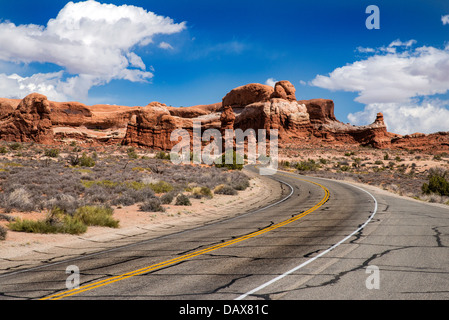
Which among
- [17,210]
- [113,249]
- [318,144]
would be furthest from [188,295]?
[318,144]

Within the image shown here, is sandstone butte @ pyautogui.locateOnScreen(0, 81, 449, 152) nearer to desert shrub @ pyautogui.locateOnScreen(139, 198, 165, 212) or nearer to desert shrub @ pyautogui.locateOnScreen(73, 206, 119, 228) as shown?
desert shrub @ pyautogui.locateOnScreen(139, 198, 165, 212)

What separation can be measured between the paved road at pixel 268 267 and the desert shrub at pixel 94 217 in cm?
333

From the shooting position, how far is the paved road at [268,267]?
18.7ft

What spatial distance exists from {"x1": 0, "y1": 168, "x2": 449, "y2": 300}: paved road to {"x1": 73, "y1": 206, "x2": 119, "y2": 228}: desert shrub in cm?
333

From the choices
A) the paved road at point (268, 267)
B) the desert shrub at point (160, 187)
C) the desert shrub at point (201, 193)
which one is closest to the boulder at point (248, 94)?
the desert shrub at point (201, 193)

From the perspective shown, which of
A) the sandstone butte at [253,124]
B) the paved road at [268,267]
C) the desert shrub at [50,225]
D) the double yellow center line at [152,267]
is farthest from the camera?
the sandstone butte at [253,124]

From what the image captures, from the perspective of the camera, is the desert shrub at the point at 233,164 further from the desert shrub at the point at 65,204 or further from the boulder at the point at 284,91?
the boulder at the point at 284,91

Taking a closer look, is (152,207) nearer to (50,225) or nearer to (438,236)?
(50,225)

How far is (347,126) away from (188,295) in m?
105

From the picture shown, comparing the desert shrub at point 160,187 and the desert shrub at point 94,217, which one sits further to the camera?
the desert shrub at point 160,187

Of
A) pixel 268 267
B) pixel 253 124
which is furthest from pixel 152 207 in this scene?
pixel 253 124

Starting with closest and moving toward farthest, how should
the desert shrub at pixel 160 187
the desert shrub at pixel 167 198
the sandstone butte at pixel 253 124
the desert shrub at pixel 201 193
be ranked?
the desert shrub at pixel 167 198, the desert shrub at pixel 201 193, the desert shrub at pixel 160 187, the sandstone butte at pixel 253 124

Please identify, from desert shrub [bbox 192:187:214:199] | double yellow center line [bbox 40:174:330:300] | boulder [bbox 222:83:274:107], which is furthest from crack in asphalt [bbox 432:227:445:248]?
boulder [bbox 222:83:274:107]

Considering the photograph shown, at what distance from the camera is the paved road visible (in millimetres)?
5699
